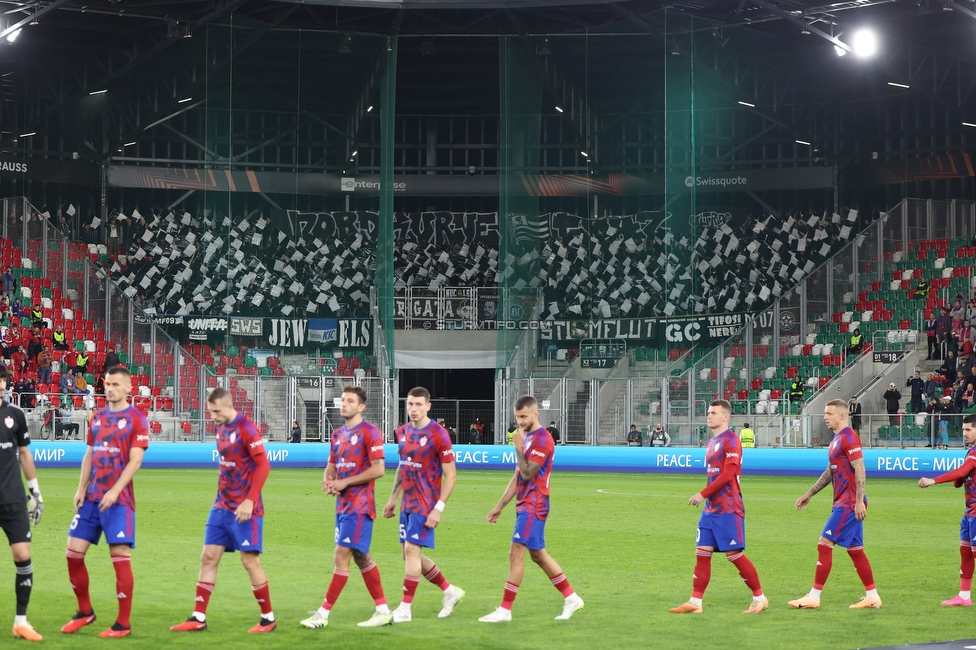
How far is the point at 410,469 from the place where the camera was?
10.3m

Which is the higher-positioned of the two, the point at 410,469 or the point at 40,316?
the point at 40,316

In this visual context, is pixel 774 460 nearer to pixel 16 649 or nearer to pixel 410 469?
pixel 410 469

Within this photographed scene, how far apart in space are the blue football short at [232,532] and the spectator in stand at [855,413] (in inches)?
1049

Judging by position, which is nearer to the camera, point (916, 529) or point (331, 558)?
point (331, 558)

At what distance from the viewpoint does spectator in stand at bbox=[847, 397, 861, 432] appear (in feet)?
111

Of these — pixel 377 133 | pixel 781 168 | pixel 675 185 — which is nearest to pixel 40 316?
pixel 377 133

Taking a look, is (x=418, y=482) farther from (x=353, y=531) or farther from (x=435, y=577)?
(x=435, y=577)

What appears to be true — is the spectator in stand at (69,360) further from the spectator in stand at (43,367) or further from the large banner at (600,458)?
the large banner at (600,458)

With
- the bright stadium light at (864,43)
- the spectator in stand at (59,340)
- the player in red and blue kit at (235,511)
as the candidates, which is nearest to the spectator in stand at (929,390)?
the bright stadium light at (864,43)

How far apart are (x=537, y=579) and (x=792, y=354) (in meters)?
28.8

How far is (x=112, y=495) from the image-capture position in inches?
361

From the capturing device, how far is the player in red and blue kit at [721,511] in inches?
426

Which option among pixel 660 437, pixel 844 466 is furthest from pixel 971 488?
pixel 660 437

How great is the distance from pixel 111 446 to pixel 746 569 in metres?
5.41
